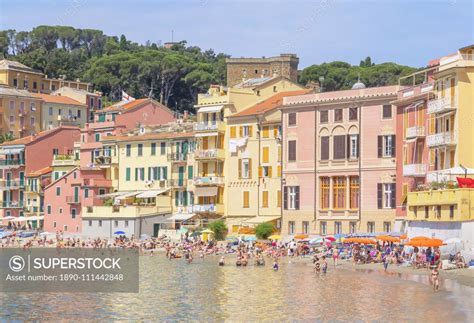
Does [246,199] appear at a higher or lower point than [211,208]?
higher

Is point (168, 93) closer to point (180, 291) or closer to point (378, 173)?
point (378, 173)

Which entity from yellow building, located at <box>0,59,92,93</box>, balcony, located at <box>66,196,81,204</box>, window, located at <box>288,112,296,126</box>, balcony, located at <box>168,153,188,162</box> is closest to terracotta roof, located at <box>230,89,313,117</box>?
window, located at <box>288,112,296,126</box>

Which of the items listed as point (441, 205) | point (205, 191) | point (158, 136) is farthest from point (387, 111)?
point (158, 136)

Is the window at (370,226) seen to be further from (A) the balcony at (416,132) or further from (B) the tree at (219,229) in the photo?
(B) the tree at (219,229)

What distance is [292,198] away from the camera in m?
96.6

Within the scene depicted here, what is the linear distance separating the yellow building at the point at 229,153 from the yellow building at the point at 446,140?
22242mm

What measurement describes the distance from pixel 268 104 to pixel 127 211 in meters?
16.7

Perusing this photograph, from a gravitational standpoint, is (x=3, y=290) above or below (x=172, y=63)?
below

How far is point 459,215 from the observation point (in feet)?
221

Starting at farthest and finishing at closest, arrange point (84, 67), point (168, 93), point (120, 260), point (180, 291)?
point (84, 67) < point (168, 93) < point (120, 260) < point (180, 291)

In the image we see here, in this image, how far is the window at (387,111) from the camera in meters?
89.9

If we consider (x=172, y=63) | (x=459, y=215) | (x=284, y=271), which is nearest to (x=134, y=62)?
(x=172, y=63)

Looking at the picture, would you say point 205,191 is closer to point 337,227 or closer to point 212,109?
point 212,109

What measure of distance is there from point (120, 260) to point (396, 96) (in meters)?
23.9
